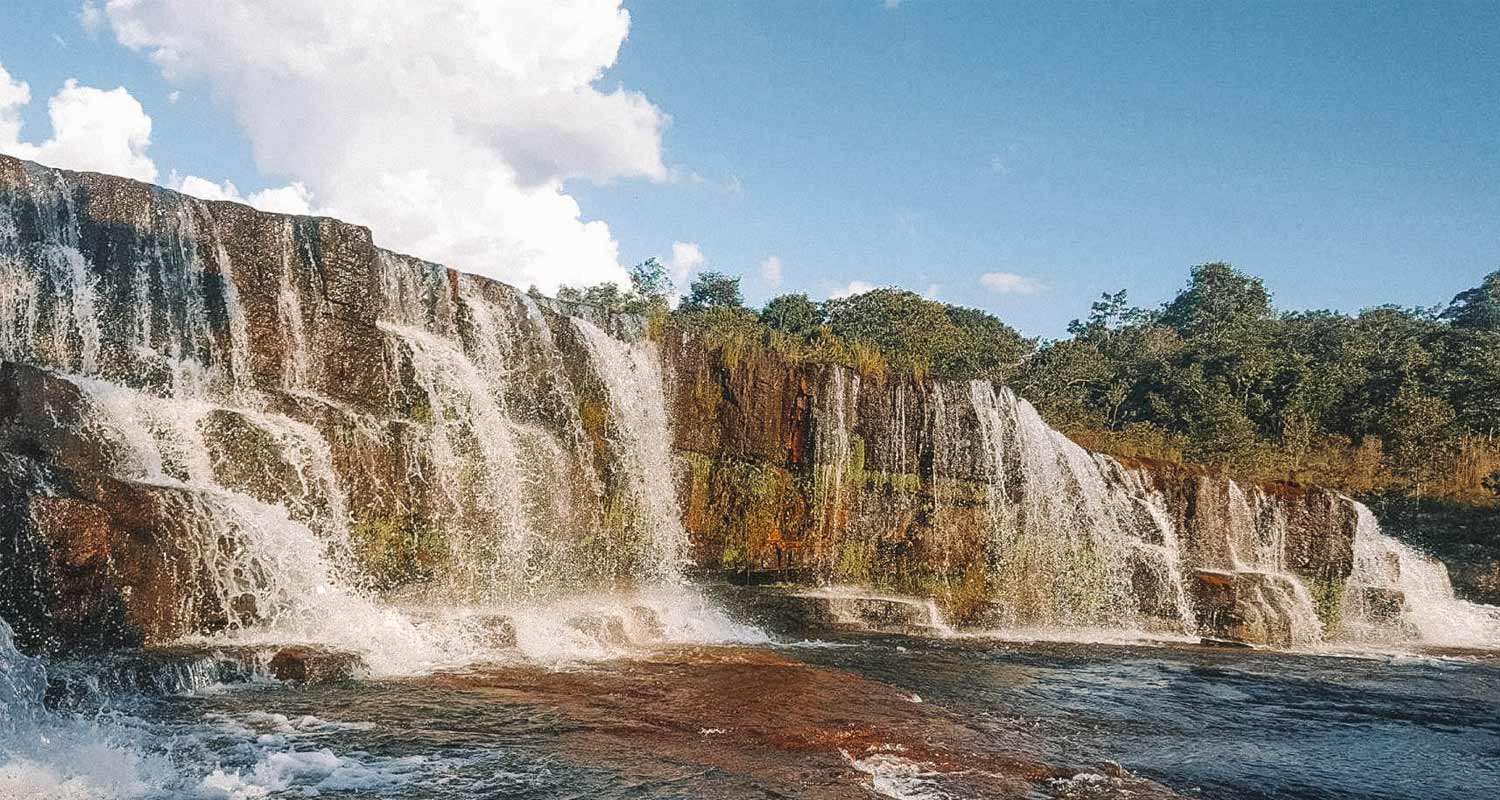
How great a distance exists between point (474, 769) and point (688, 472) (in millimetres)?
9173

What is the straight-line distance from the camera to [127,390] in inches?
375

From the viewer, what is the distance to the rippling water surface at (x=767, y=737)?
18.5ft

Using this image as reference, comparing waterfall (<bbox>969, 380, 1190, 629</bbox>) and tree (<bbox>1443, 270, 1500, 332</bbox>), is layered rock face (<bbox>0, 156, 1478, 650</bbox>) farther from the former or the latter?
tree (<bbox>1443, 270, 1500, 332</bbox>)

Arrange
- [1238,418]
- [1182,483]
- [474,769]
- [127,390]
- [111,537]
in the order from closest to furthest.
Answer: [474,769] < [111,537] < [127,390] < [1182,483] < [1238,418]

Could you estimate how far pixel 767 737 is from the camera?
23.2 ft

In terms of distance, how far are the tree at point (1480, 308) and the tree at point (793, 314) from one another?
34.1 metres

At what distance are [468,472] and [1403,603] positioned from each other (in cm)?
1645

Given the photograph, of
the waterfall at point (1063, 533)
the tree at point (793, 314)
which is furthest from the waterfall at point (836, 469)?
the tree at point (793, 314)

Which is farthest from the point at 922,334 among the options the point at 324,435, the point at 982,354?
the point at 324,435

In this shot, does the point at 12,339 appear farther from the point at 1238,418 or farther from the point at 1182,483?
the point at 1238,418

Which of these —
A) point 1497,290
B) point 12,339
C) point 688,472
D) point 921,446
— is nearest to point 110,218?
point 12,339

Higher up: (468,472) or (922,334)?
(922,334)

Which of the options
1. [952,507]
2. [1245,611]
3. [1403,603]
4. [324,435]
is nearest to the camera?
[324,435]

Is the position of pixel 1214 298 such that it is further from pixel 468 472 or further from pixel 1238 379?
pixel 468 472
